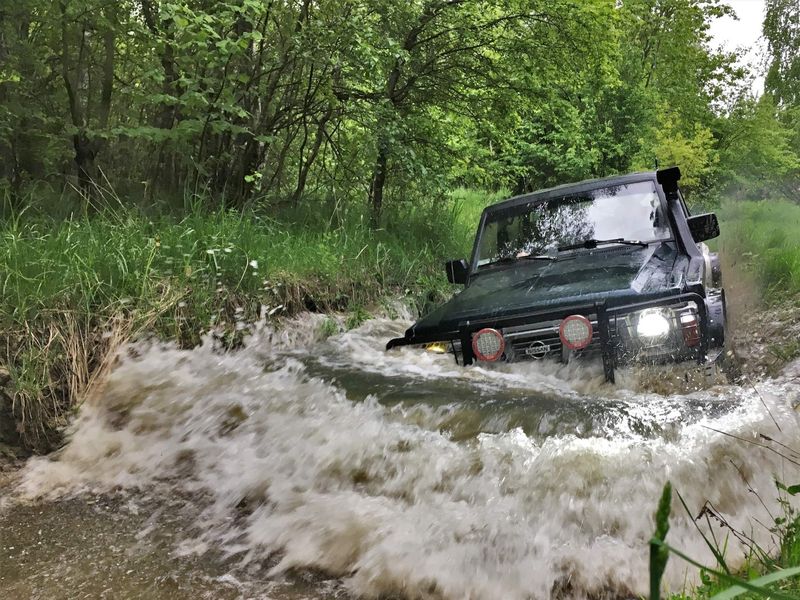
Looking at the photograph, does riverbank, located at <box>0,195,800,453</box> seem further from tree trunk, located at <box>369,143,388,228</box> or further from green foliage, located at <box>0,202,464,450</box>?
tree trunk, located at <box>369,143,388,228</box>

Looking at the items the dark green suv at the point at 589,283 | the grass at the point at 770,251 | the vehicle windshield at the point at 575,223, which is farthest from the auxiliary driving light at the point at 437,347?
the grass at the point at 770,251

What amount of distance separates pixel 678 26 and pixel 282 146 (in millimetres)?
13596

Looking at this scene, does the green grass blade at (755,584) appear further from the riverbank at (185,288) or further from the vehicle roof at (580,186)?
the vehicle roof at (580,186)

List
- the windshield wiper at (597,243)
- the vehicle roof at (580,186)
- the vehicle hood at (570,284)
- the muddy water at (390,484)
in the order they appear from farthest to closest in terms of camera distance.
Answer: the vehicle roof at (580,186), the windshield wiper at (597,243), the vehicle hood at (570,284), the muddy water at (390,484)

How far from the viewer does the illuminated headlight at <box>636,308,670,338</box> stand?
3088mm

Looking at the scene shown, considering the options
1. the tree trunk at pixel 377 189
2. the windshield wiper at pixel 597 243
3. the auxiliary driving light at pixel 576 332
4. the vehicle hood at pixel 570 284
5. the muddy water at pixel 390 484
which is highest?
the tree trunk at pixel 377 189

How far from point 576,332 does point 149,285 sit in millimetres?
2940

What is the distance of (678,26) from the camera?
53.8 feet

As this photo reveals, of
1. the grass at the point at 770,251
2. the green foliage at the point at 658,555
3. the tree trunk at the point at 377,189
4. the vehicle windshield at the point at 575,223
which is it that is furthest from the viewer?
the tree trunk at the point at 377,189

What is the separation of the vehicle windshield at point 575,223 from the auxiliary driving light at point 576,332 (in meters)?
1.30

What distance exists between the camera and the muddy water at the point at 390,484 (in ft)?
7.13

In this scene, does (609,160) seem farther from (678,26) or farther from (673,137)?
(678,26)

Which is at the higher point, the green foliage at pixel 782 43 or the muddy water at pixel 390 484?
the green foliage at pixel 782 43

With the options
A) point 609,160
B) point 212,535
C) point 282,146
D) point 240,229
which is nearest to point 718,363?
point 212,535
